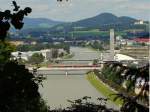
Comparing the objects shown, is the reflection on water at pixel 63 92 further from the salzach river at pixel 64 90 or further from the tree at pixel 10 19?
the tree at pixel 10 19

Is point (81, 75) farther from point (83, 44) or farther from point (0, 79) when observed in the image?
point (83, 44)

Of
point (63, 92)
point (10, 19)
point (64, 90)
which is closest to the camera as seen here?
point (10, 19)

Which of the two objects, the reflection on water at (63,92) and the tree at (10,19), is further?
the reflection on water at (63,92)

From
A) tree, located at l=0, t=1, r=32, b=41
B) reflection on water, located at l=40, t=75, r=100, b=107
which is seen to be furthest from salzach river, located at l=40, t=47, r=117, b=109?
tree, located at l=0, t=1, r=32, b=41

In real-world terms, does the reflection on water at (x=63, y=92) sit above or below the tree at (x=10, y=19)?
below

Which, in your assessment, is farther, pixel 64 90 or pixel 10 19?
pixel 64 90

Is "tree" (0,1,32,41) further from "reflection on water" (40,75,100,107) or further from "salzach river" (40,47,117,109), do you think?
"reflection on water" (40,75,100,107)

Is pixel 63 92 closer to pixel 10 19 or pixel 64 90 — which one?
pixel 64 90

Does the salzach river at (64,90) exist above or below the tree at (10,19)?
below

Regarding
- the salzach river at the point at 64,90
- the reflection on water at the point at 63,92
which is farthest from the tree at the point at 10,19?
the reflection on water at the point at 63,92

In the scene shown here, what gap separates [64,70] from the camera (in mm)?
27344

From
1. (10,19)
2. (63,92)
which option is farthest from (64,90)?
(10,19)

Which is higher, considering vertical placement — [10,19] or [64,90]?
[10,19]

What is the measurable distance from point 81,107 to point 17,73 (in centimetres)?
26
